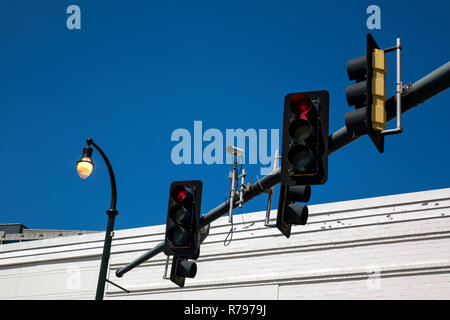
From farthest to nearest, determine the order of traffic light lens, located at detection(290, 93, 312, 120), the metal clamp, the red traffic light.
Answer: the red traffic light, traffic light lens, located at detection(290, 93, 312, 120), the metal clamp

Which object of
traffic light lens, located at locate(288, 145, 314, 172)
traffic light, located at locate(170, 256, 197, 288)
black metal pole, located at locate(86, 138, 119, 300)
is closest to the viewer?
traffic light lens, located at locate(288, 145, 314, 172)

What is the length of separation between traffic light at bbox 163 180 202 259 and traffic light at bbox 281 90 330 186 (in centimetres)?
238

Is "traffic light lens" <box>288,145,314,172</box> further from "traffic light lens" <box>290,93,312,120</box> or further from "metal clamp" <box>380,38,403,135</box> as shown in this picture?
"metal clamp" <box>380,38,403,135</box>

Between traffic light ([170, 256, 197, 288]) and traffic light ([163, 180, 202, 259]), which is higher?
traffic light ([163, 180, 202, 259])

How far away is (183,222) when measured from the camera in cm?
804

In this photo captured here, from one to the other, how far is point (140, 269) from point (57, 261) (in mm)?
4117

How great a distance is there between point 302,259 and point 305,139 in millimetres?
15076

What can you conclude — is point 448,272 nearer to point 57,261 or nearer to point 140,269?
point 140,269

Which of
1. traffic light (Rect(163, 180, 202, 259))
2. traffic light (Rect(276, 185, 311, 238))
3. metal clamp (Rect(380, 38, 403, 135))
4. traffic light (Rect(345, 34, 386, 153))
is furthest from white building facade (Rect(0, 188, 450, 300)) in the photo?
traffic light (Rect(345, 34, 386, 153))

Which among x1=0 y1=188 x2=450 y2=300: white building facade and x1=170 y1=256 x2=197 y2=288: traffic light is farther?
x1=0 y1=188 x2=450 y2=300: white building facade

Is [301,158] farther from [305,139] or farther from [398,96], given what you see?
[398,96]

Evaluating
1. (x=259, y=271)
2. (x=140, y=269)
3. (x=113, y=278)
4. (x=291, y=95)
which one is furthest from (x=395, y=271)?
(x=291, y=95)

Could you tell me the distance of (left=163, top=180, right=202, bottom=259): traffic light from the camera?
26.3ft
